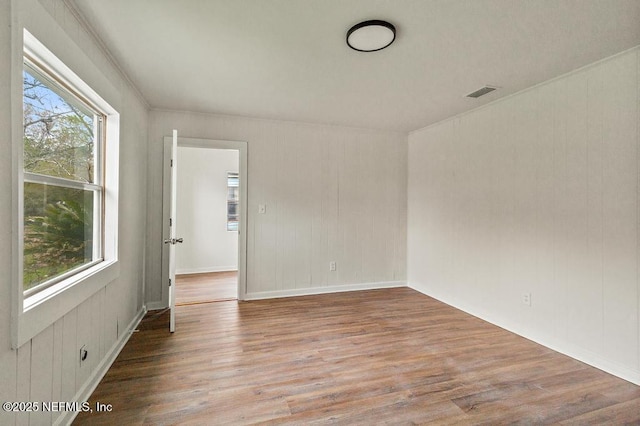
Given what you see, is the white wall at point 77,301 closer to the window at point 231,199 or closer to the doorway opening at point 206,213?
the doorway opening at point 206,213

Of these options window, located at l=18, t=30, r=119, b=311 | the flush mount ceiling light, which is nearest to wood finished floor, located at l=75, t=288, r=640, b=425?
window, located at l=18, t=30, r=119, b=311

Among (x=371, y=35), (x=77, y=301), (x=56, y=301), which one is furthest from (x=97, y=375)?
(x=371, y=35)

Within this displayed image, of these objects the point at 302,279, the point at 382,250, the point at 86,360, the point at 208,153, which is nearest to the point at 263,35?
the point at 86,360

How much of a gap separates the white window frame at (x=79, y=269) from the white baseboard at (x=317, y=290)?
1980 mm

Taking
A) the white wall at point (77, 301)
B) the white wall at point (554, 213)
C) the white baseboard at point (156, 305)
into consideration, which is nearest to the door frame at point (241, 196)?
the white baseboard at point (156, 305)

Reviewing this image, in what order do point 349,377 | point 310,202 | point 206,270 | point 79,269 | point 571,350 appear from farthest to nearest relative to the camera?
point 206,270 → point 310,202 → point 571,350 → point 349,377 → point 79,269

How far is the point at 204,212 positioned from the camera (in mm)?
6102

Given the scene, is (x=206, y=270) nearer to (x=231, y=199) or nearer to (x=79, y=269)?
(x=231, y=199)

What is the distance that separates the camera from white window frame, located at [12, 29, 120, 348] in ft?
4.19

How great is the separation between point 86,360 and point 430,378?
95.1 inches

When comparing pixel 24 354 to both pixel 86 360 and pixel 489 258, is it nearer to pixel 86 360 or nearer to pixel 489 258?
pixel 86 360

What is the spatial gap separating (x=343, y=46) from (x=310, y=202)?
2416mm

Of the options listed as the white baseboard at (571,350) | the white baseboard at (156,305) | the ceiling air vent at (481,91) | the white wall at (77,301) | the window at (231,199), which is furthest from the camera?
the window at (231,199)

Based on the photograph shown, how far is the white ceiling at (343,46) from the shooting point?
1841mm
